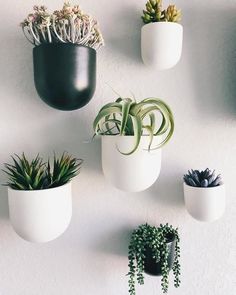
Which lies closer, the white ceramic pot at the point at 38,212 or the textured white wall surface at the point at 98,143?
the white ceramic pot at the point at 38,212

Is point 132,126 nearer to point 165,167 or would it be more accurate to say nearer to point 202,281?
point 165,167

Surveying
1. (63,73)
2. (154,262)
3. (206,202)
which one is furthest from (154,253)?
(63,73)

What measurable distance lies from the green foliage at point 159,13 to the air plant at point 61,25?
14cm

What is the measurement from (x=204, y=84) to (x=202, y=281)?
0.51 m

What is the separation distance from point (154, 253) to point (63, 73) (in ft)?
1.38

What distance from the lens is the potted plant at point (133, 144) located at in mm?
514

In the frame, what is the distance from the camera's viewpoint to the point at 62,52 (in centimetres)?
50

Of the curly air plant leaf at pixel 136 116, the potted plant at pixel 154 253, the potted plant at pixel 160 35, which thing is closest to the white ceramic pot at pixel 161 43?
the potted plant at pixel 160 35

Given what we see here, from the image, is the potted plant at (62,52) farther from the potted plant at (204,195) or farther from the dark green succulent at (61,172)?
the potted plant at (204,195)

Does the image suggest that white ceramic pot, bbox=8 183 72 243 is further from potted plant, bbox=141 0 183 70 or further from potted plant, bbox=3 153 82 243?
potted plant, bbox=141 0 183 70

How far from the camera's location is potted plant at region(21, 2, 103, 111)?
50cm

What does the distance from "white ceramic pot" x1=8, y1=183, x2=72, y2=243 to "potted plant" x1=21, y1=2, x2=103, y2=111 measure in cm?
18

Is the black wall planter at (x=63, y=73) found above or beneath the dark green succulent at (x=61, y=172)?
above

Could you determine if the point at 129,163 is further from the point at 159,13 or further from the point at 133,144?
the point at 159,13
